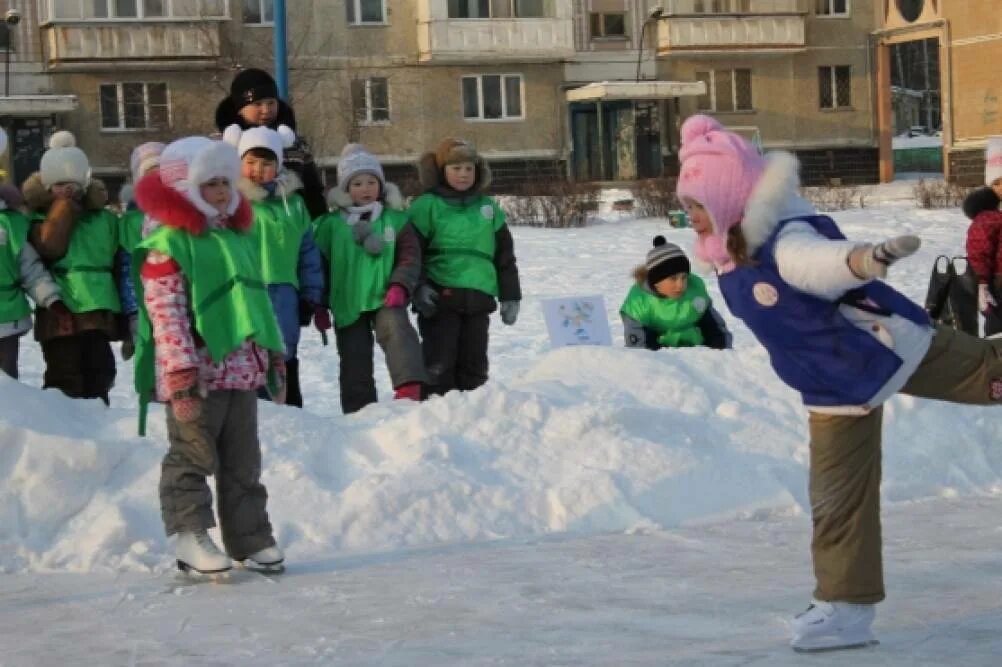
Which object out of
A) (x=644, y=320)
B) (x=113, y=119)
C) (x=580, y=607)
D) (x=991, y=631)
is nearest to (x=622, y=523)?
(x=580, y=607)

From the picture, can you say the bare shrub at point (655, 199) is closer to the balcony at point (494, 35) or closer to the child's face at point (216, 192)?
the balcony at point (494, 35)

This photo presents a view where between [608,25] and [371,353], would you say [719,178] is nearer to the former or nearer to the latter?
[371,353]

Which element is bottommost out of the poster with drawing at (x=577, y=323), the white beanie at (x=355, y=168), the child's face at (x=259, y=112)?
the poster with drawing at (x=577, y=323)

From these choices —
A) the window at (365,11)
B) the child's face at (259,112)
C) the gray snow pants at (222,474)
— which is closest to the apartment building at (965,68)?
the window at (365,11)

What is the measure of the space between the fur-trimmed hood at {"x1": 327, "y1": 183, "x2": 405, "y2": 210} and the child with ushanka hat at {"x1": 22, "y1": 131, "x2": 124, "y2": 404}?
116 cm

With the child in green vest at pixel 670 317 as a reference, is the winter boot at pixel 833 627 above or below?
below

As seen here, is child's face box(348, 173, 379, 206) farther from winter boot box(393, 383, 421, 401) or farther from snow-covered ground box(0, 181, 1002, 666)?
snow-covered ground box(0, 181, 1002, 666)

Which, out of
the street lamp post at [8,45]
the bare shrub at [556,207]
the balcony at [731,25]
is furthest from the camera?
the balcony at [731,25]

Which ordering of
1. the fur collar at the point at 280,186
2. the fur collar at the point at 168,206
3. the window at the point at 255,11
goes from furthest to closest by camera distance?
the window at the point at 255,11 < the fur collar at the point at 280,186 < the fur collar at the point at 168,206

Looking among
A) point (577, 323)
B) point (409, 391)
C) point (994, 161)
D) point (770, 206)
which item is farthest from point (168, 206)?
point (994, 161)

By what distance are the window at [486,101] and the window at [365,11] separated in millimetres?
2662

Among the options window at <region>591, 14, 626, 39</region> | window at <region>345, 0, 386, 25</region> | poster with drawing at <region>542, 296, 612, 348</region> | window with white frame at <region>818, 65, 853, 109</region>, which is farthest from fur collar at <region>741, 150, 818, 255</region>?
window with white frame at <region>818, 65, 853, 109</region>

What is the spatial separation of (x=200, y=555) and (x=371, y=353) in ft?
10.1

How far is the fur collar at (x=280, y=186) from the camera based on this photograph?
25.3 feet
